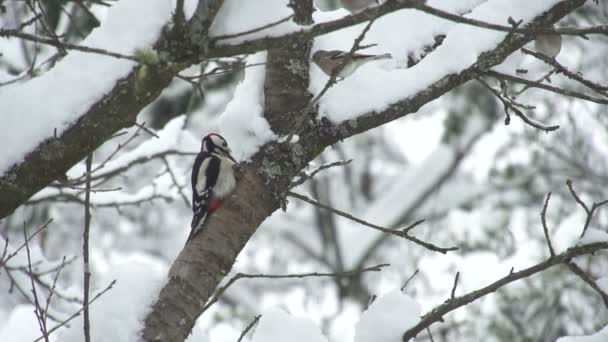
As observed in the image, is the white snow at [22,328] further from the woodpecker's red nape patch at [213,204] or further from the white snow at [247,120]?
the white snow at [247,120]

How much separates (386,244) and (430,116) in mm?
2871

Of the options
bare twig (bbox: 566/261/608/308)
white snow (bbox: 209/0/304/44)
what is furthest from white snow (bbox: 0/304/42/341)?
bare twig (bbox: 566/261/608/308)

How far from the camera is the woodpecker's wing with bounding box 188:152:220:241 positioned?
314 cm

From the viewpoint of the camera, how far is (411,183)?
523 inches

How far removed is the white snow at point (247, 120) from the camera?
2705 mm

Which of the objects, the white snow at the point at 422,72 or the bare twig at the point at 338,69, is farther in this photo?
the white snow at the point at 422,72

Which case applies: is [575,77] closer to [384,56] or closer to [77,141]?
[384,56]

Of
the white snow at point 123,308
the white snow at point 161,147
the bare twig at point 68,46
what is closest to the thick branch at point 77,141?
the bare twig at point 68,46

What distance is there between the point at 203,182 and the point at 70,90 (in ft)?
4.09

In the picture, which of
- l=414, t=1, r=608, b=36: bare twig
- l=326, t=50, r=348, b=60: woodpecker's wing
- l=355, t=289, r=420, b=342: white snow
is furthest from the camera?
l=326, t=50, r=348, b=60: woodpecker's wing

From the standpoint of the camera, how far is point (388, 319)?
102 inches

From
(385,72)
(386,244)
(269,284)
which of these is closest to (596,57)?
(385,72)

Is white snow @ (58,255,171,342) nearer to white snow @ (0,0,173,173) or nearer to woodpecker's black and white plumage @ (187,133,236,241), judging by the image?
woodpecker's black and white plumage @ (187,133,236,241)

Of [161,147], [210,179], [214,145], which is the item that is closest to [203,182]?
[210,179]
